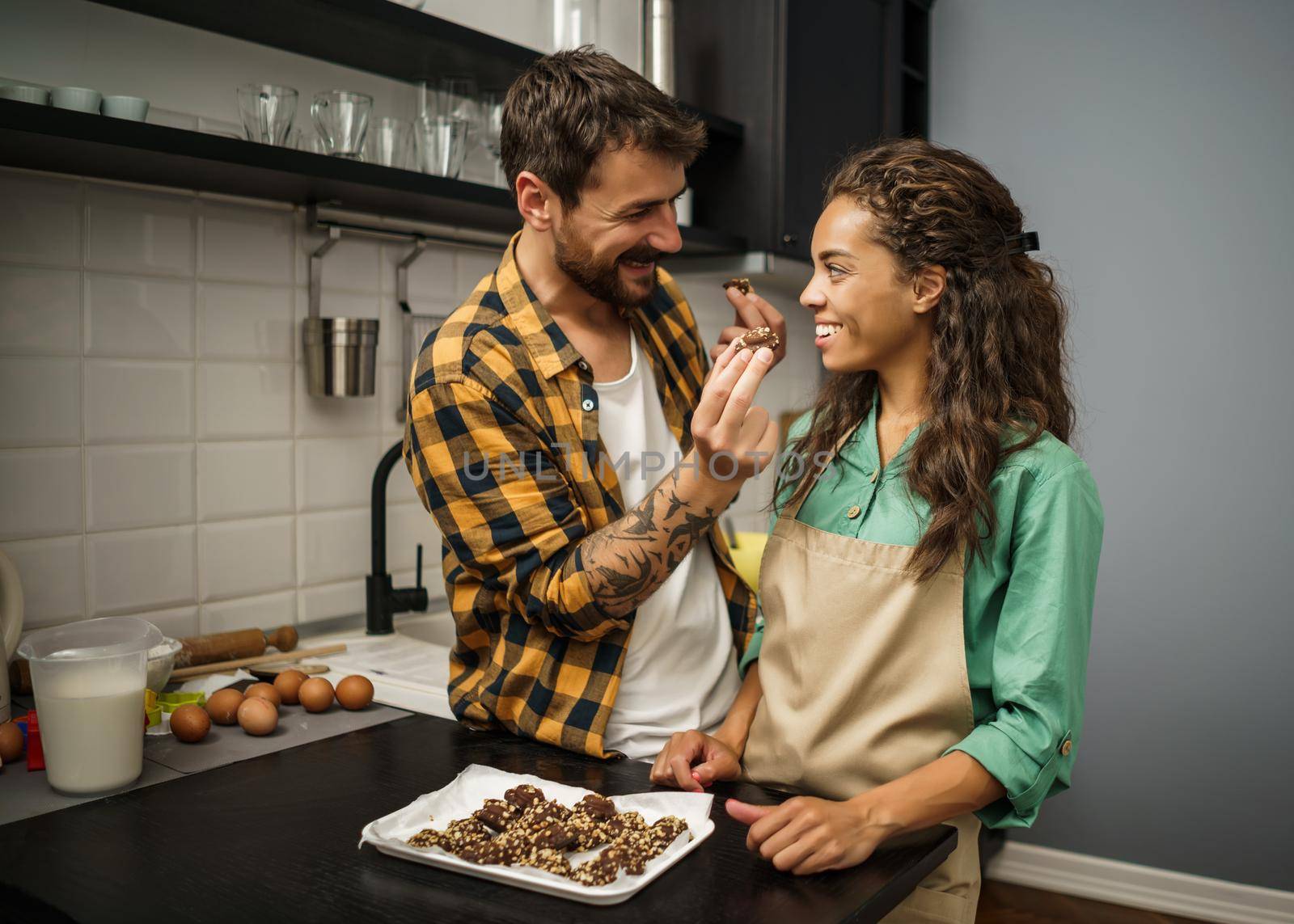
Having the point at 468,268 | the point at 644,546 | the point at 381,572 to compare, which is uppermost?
the point at 468,268

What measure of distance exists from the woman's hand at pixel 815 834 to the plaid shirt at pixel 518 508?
352 millimetres

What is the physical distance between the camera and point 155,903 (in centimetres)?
94

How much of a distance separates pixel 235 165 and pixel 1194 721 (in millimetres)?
2868

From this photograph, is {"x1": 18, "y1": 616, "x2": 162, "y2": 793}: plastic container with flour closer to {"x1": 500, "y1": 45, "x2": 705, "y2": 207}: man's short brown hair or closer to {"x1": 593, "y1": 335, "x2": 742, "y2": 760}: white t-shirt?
{"x1": 593, "y1": 335, "x2": 742, "y2": 760}: white t-shirt

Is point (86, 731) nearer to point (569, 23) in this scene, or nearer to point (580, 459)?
point (580, 459)

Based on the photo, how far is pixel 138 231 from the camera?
1667 mm

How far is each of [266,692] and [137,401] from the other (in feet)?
1.74

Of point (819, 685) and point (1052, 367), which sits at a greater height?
point (1052, 367)

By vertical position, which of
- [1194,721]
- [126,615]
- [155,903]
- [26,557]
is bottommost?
[1194,721]

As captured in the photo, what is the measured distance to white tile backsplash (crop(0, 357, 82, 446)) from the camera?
5.03 feet

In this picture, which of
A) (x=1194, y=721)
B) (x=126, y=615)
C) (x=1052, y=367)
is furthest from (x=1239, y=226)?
(x=126, y=615)

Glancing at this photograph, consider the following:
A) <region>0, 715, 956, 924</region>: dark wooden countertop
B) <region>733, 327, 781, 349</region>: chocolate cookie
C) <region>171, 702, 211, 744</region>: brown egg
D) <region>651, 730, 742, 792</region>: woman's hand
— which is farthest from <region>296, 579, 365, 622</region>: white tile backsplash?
<region>733, 327, 781, 349</region>: chocolate cookie

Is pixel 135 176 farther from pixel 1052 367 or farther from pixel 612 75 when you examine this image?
pixel 1052 367

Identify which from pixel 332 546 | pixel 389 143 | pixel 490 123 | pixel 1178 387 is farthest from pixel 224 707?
pixel 1178 387
